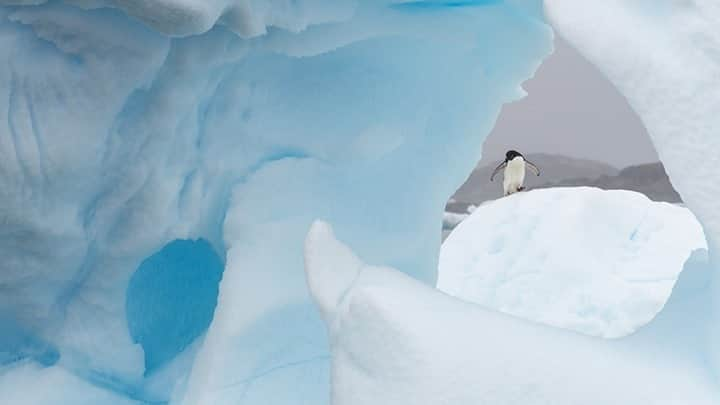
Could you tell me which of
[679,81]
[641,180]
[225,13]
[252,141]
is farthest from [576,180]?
[679,81]

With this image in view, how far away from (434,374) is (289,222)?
2.24 feet

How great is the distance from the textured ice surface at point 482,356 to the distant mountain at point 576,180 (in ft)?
21.4

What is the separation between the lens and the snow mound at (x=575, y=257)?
2633 mm

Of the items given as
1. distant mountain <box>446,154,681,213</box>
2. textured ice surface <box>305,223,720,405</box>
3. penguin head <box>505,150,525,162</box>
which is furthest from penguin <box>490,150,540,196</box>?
textured ice surface <box>305,223,720,405</box>

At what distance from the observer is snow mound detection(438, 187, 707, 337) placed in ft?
8.64

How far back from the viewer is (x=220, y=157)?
57.6 inches

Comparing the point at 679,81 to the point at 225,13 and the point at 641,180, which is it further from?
the point at 641,180

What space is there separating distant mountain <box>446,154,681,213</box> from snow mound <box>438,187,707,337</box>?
176 inches

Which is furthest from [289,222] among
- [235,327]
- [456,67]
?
[456,67]

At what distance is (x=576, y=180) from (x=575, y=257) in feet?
31.4

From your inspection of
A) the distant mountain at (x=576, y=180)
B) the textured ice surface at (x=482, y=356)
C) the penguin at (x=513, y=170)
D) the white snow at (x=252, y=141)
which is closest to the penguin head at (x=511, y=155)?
the penguin at (x=513, y=170)

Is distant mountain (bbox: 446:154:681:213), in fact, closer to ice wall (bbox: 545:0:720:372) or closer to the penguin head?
the penguin head

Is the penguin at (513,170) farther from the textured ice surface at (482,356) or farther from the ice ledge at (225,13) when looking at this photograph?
the textured ice surface at (482,356)

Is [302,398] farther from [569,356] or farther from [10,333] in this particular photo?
[569,356]
